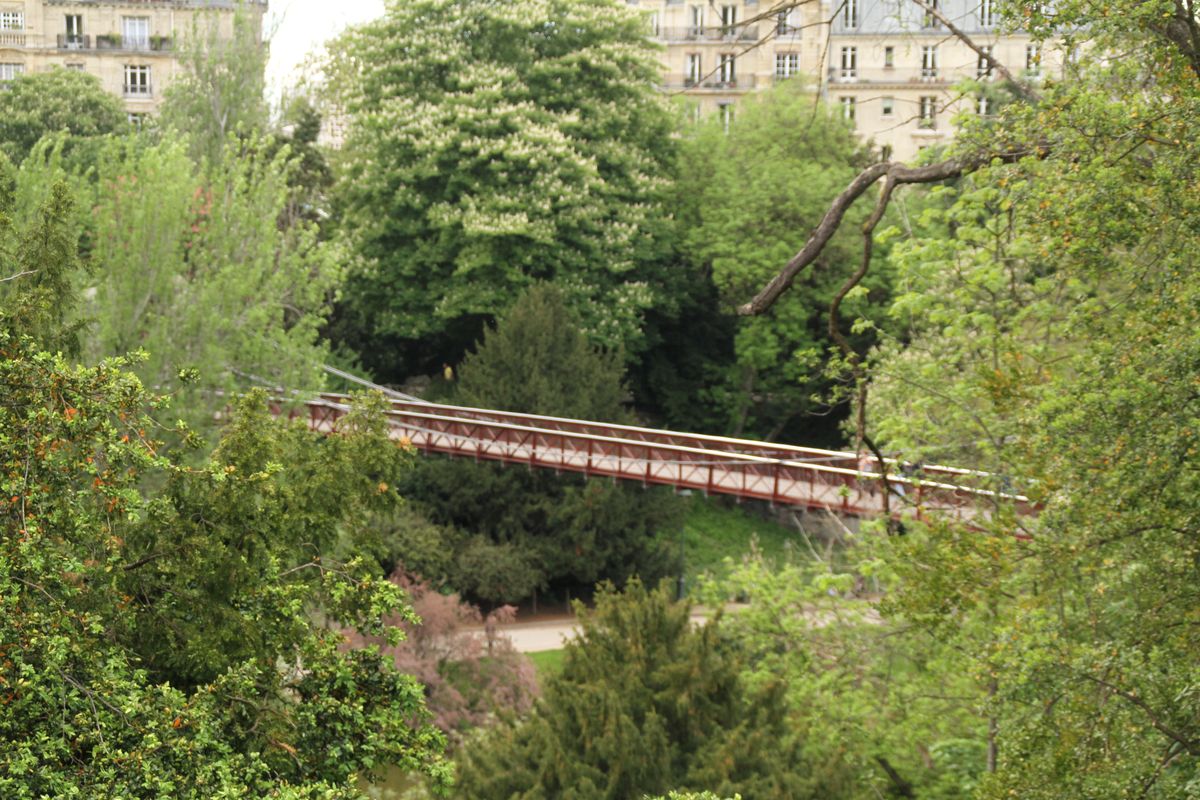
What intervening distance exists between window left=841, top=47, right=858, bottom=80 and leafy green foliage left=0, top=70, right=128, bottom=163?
23770 mm

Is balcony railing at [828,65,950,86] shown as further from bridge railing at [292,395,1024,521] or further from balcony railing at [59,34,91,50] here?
balcony railing at [59,34,91,50]

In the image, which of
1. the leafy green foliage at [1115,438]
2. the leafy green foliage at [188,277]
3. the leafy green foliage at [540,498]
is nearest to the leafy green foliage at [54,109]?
the leafy green foliage at [188,277]

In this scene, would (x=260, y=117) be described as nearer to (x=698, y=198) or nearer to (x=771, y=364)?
(x=698, y=198)

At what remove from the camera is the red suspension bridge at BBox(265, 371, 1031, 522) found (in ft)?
84.5

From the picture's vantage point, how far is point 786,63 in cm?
5381

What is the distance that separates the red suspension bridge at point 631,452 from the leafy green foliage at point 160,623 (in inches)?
552

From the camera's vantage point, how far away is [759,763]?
13727 mm

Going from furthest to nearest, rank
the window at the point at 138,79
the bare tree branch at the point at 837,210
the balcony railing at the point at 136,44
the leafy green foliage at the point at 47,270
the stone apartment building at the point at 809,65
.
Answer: the window at the point at 138,79
the balcony railing at the point at 136,44
the stone apartment building at the point at 809,65
the leafy green foliage at the point at 47,270
the bare tree branch at the point at 837,210

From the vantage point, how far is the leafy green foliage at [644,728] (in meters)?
13.7

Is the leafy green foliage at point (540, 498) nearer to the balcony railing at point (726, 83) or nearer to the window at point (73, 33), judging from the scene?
the balcony railing at point (726, 83)

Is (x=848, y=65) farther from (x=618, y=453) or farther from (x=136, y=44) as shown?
(x=618, y=453)

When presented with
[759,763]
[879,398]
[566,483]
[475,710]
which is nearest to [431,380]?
[566,483]

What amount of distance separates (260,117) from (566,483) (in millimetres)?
15775

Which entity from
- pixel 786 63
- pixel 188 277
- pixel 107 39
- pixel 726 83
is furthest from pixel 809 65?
pixel 188 277
